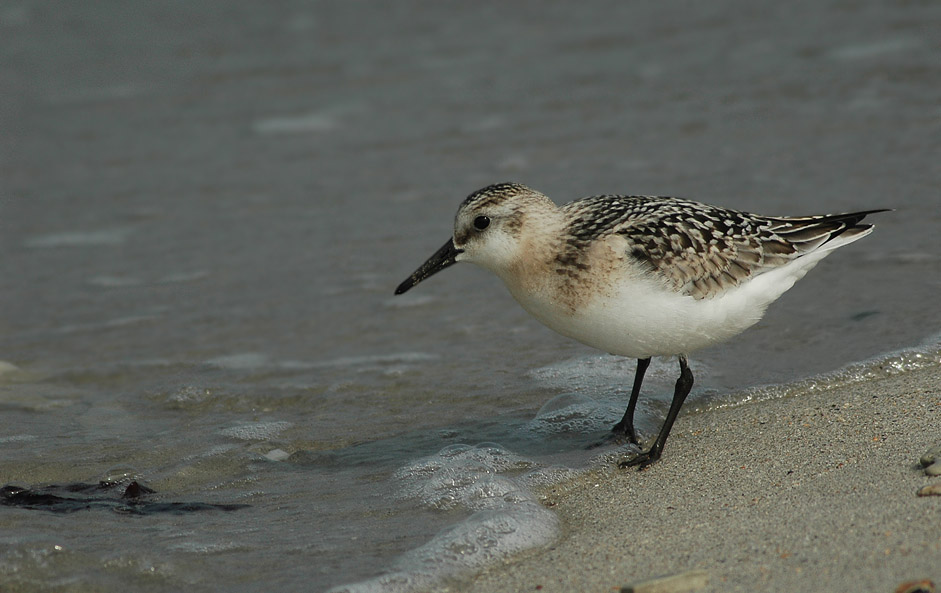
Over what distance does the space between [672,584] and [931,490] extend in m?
1.27

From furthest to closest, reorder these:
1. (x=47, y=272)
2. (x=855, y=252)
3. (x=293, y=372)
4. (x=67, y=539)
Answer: (x=47, y=272) < (x=855, y=252) < (x=293, y=372) < (x=67, y=539)

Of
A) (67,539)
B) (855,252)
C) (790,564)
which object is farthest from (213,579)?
(855,252)

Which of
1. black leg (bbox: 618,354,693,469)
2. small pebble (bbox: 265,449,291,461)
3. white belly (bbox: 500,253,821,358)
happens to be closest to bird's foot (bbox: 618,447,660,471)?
black leg (bbox: 618,354,693,469)

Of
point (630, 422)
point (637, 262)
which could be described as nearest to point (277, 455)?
point (630, 422)

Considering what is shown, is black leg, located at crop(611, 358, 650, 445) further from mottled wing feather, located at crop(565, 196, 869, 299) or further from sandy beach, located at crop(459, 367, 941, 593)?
mottled wing feather, located at crop(565, 196, 869, 299)

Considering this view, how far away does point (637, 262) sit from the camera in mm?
5758

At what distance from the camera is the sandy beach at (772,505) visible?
4.26m

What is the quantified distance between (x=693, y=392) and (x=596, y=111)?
5.71 meters

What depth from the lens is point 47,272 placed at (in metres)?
9.27

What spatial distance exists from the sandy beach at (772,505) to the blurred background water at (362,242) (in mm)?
336

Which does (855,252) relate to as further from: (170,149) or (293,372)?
(170,149)

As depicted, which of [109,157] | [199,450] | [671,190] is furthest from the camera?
[109,157]

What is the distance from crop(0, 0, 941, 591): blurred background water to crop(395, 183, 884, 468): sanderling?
0.80 metres

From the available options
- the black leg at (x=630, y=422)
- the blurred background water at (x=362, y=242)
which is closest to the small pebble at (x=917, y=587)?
the blurred background water at (x=362, y=242)
